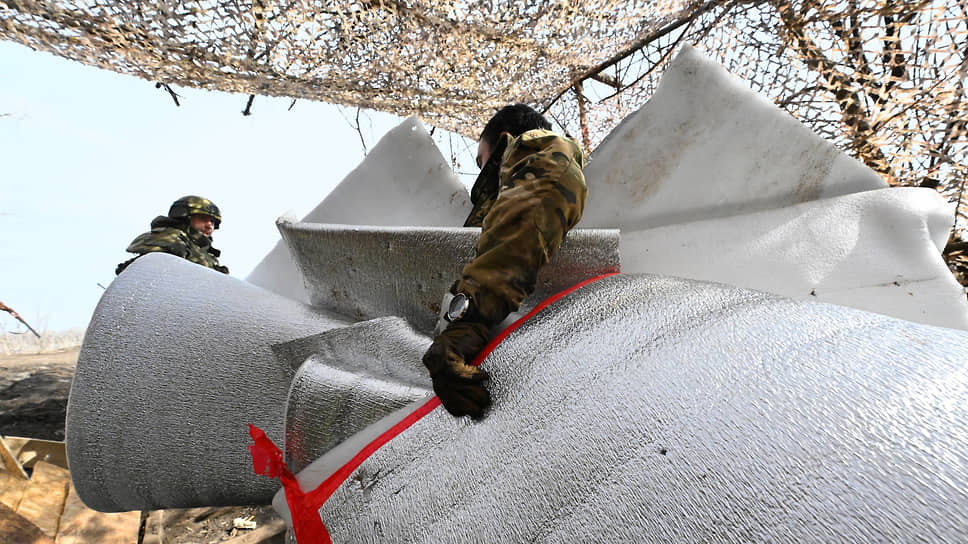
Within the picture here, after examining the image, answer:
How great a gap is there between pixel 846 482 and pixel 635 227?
46 centimetres

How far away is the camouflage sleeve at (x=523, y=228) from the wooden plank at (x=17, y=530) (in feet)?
4.00

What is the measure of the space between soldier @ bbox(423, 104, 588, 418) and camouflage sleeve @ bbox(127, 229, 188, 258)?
170cm

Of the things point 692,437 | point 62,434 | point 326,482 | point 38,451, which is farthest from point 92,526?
point 692,437

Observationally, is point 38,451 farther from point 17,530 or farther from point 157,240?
point 157,240

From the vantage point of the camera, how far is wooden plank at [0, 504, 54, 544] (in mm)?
942

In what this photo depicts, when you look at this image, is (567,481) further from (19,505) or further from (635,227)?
(19,505)

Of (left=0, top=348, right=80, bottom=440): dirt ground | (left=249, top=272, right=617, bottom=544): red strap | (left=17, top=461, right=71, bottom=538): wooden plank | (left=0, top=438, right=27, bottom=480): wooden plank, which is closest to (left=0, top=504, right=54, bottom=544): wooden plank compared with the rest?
(left=17, top=461, right=71, bottom=538): wooden plank

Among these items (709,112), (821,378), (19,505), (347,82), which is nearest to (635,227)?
(709,112)

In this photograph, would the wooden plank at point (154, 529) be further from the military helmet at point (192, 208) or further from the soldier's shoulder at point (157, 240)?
the military helmet at point (192, 208)

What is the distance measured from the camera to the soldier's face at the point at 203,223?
206cm

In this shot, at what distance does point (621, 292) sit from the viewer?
1.46ft

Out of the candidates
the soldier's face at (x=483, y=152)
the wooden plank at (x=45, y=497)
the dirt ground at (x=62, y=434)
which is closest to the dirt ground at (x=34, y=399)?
the dirt ground at (x=62, y=434)

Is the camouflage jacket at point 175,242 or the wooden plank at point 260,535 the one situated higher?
the camouflage jacket at point 175,242

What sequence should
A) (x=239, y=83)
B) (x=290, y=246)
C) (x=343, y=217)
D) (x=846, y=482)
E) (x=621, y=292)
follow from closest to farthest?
(x=846, y=482) → (x=621, y=292) → (x=290, y=246) → (x=343, y=217) → (x=239, y=83)
